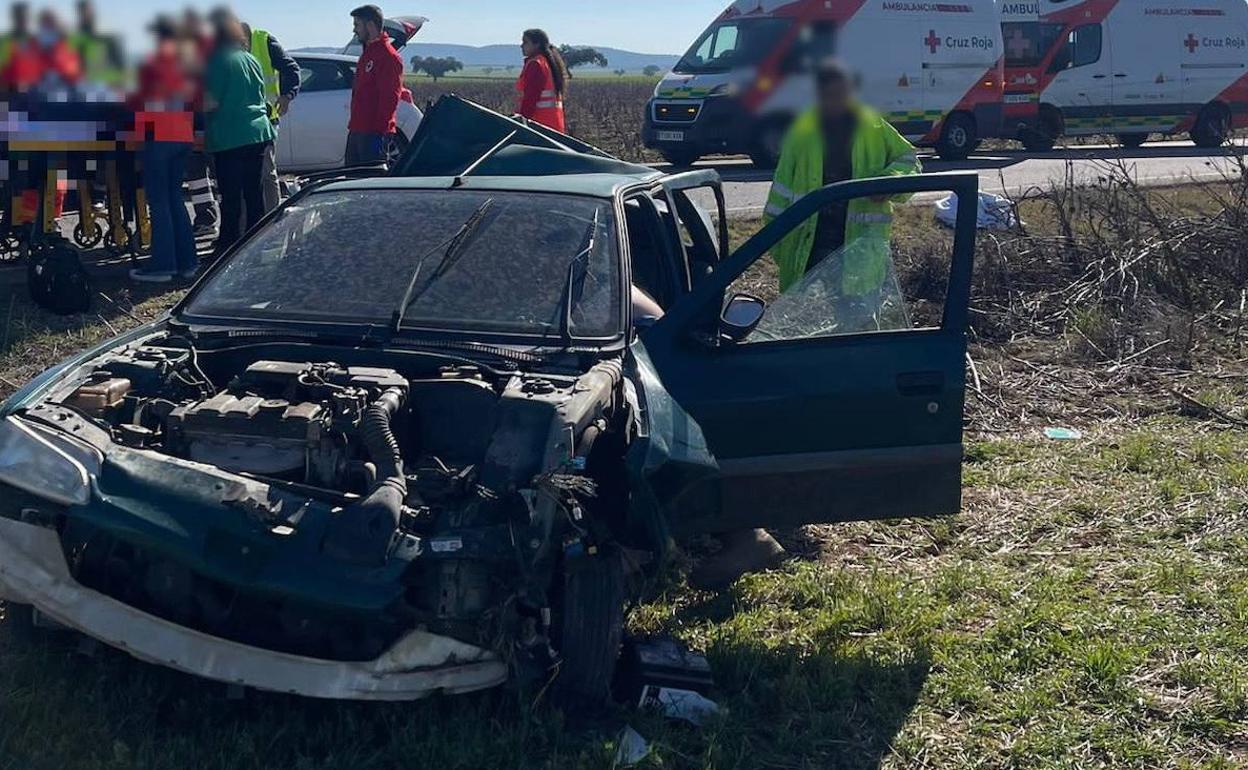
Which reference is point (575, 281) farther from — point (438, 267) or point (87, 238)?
point (87, 238)

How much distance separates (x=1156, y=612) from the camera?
4727 millimetres

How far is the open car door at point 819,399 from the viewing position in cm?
454

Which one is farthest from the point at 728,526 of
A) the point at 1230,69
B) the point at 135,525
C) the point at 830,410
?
the point at 1230,69

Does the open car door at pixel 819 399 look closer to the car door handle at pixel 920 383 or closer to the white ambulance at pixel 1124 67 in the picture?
the car door handle at pixel 920 383

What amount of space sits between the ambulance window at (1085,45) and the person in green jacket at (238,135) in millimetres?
17005

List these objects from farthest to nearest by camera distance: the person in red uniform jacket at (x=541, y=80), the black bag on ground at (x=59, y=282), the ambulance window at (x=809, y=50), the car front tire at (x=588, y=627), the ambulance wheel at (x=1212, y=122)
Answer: the ambulance wheel at (x=1212, y=122), the person in red uniform jacket at (x=541, y=80), the black bag on ground at (x=59, y=282), the ambulance window at (x=809, y=50), the car front tire at (x=588, y=627)

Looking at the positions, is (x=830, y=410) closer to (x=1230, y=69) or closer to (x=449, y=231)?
(x=449, y=231)

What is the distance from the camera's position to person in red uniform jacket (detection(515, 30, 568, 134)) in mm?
11242

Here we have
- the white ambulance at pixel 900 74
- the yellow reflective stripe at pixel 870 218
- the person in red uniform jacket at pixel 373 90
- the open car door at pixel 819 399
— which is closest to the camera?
the open car door at pixel 819 399

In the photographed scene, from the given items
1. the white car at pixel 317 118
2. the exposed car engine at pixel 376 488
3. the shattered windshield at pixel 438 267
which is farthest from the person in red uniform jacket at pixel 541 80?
the exposed car engine at pixel 376 488

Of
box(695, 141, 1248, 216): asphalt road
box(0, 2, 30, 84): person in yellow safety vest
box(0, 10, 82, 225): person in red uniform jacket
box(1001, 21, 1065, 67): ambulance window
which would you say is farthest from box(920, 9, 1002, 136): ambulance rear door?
box(0, 2, 30, 84): person in yellow safety vest

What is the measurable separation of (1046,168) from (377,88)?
11.7 m

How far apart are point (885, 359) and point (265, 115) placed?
18.8 ft

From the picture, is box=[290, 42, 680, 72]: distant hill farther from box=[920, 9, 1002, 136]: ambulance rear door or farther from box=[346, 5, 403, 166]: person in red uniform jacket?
box=[920, 9, 1002, 136]: ambulance rear door
